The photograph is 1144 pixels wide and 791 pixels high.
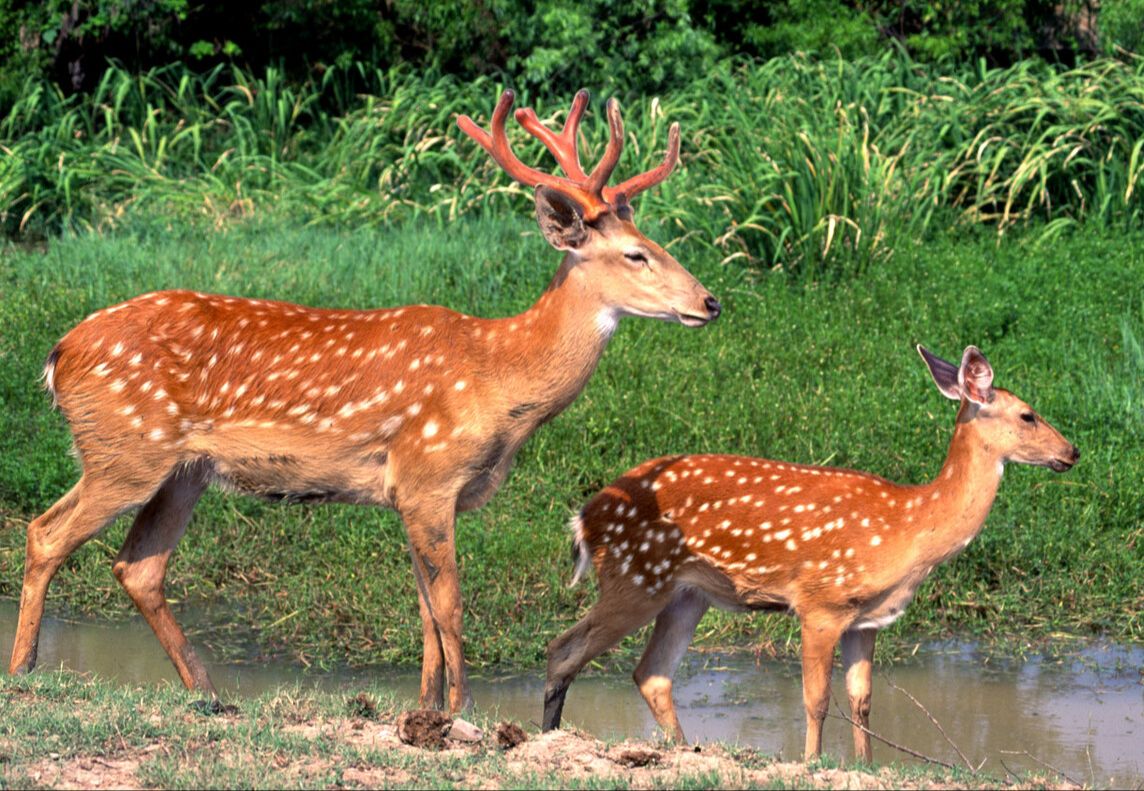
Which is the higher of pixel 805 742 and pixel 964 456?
pixel 964 456

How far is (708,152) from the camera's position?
1427cm

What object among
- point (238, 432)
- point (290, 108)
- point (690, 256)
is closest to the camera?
point (238, 432)

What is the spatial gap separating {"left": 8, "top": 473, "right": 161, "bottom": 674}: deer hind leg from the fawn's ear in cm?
335

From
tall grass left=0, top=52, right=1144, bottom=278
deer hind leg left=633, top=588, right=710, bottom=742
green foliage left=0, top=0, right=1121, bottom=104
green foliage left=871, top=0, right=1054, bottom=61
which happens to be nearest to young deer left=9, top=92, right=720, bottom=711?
deer hind leg left=633, top=588, right=710, bottom=742

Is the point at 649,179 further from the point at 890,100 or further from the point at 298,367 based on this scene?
the point at 890,100

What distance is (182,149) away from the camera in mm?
16516

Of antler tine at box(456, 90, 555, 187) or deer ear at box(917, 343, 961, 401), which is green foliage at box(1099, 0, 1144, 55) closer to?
deer ear at box(917, 343, 961, 401)

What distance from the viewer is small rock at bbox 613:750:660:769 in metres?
5.63

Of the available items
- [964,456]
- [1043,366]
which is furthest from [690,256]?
[964,456]

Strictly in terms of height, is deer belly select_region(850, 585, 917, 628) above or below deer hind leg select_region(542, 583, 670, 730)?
above

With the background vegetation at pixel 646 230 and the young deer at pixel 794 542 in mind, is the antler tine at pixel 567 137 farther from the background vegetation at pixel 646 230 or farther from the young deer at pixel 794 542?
the background vegetation at pixel 646 230

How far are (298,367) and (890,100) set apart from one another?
29.1 feet

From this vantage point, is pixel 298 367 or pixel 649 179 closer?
pixel 298 367

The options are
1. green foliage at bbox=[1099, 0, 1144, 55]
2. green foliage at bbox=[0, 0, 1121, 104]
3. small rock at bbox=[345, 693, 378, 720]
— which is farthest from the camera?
green foliage at bbox=[1099, 0, 1144, 55]
